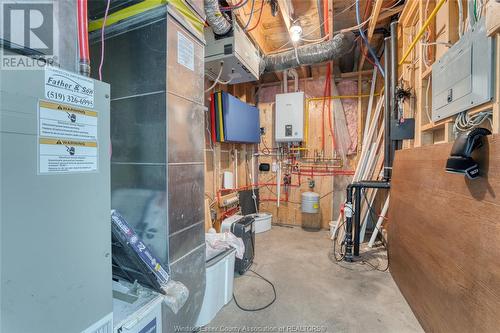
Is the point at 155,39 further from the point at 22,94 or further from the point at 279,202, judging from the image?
the point at 279,202

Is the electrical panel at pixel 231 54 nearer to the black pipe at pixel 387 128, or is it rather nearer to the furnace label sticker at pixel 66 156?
the black pipe at pixel 387 128

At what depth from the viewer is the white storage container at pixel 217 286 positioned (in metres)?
1.59

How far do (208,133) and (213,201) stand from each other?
2.96 ft

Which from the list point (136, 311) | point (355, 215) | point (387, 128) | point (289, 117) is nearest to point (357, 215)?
point (355, 215)

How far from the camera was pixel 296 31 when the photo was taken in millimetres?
2461

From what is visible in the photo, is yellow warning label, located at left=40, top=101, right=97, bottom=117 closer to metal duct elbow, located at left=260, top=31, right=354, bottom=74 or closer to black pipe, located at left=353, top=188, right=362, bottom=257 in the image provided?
black pipe, located at left=353, top=188, right=362, bottom=257

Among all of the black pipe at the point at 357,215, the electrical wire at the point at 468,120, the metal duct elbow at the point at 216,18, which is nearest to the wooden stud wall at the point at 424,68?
the electrical wire at the point at 468,120

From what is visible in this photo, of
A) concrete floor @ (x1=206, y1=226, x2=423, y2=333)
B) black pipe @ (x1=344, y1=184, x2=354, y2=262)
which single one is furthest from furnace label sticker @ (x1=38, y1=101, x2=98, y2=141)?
black pipe @ (x1=344, y1=184, x2=354, y2=262)

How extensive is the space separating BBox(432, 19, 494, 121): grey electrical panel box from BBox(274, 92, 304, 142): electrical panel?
210cm

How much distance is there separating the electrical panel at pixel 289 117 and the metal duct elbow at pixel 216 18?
1796 mm

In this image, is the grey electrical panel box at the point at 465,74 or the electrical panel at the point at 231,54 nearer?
the grey electrical panel box at the point at 465,74

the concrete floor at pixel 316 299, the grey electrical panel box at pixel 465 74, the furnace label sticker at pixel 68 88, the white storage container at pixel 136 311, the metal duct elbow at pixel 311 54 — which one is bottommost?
the concrete floor at pixel 316 299

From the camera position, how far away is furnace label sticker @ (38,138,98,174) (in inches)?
23.8

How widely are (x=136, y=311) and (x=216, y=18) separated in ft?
7.03
